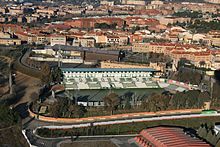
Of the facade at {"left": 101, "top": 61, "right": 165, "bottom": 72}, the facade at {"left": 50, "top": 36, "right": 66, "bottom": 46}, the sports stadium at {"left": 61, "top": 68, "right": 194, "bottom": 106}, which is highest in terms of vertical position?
the facade at {"left": 50, "top": 36, "right": 66, "bottom": 46}

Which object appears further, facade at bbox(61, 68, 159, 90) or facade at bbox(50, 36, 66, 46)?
facade at bbox(50, 36, 66, 46)

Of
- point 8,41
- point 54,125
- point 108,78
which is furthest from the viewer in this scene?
point 8,41

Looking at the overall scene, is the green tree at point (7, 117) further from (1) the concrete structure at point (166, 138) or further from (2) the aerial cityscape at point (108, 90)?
(1) the concrete structure at point (166, 138)

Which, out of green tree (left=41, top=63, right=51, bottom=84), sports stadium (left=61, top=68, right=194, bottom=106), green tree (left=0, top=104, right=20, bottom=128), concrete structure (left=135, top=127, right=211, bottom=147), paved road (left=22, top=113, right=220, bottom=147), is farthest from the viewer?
green tree (left=41, top=63, right=51, bottom=84)

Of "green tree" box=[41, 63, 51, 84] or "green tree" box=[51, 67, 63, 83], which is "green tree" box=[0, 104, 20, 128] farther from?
"green tree" box=[51, 67, 63, 83]

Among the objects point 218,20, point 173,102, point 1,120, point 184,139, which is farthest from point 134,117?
point 218,20

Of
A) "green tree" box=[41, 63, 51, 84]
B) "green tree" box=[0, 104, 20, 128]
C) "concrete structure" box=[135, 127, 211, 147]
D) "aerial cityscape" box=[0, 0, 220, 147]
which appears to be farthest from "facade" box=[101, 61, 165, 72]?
"green tree" box=[0, 104, 20, 128]

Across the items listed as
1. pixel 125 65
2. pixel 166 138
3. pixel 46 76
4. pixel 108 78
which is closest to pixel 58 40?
pixel 125 65

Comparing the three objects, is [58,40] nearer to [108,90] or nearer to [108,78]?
[108,78]

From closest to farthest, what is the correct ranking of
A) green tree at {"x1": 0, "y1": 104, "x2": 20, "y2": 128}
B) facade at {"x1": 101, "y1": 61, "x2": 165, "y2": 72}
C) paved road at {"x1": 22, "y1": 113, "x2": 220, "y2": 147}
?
paved road at {"x1": 22, "y1": 113, "x2": 220, "y2": 147}
green tree at {"x1": 0, "y1": 104, "x2": 20, "y2": 128}
facade at {"x1": 101, "y1": 61, "x2": 165, "y2": 72}

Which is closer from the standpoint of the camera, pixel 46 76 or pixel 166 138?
pixel 166 138
